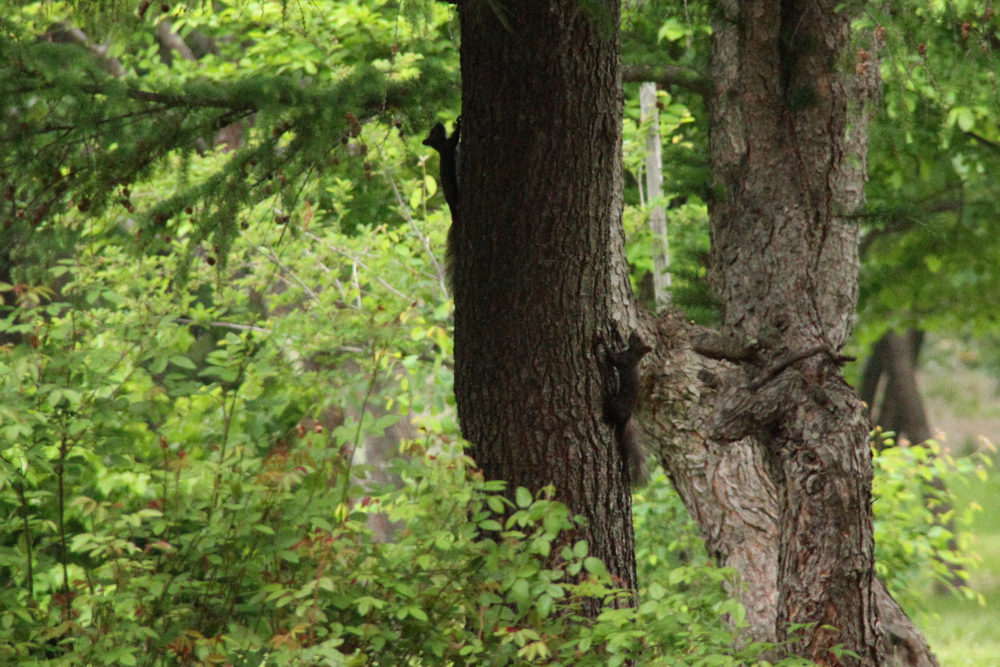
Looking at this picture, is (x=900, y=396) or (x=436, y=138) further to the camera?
(x=900, y=396)

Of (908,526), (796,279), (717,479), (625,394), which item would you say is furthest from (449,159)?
(908,526)

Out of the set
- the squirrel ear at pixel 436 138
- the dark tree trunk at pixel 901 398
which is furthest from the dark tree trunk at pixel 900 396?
the squirrel ear at pixel 436 138

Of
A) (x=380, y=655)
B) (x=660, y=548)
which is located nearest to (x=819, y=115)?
(x=660, y=548)

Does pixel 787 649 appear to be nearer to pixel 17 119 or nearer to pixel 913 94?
pixel 17 119

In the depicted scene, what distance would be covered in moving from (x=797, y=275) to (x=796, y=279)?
2cm

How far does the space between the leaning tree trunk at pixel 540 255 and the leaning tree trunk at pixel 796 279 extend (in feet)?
4.14

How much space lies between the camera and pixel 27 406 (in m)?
2.87

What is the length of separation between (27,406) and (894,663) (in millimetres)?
4471

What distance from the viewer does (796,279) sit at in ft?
15.9

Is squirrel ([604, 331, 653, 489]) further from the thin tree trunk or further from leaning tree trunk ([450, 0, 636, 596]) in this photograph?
the thin tree trunk

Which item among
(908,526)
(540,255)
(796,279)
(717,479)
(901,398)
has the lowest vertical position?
(901,398)

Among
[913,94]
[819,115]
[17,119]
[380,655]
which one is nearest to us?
[380,655]

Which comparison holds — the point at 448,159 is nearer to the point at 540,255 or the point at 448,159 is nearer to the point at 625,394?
the point at 540,255

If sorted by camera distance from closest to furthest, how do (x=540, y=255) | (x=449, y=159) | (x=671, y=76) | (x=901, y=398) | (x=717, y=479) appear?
(x=540, y=255)
(x=449, y=159)
(x=717, y=479)
(x=671, y=76)
(x=901, y=398)
